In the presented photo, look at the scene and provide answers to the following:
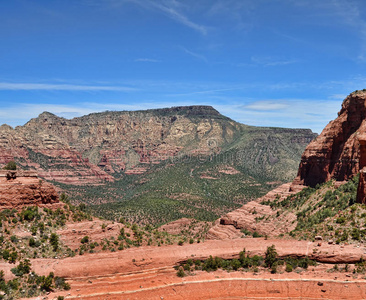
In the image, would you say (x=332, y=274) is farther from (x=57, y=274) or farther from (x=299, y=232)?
(x=57, y=274)

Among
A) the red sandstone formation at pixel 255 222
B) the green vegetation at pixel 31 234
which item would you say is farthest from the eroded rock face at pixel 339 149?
the green vegetation at pixel 31 234

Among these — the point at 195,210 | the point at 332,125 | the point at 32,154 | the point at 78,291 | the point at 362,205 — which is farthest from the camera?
the point at 32,154

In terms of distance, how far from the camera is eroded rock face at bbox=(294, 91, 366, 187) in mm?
51531

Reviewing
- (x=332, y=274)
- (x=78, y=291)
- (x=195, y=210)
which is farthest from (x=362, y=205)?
(x=195, y=210)

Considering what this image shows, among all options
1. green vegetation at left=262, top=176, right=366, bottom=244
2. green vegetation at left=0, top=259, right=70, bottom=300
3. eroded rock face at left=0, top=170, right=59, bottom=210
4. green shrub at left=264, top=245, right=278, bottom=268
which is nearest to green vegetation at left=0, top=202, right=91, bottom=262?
eroded rock face at left=0, top=170, right=59, bottom=210

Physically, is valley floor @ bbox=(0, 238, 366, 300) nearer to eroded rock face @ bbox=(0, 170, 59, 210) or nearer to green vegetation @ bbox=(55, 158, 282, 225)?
eroded rock face @ bbox=(0, 170, 59, 210)

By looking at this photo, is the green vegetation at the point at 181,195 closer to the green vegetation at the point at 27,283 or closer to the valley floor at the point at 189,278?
the valley floor at the point at 189,278

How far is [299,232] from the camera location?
43.1 meters

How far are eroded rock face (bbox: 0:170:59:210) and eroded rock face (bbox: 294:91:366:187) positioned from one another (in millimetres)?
39849

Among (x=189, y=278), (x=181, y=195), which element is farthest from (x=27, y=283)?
(x=181, y=195)

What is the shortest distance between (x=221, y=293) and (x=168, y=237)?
500 inches

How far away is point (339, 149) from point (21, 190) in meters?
45.2

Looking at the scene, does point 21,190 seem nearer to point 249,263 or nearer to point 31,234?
point 31,234

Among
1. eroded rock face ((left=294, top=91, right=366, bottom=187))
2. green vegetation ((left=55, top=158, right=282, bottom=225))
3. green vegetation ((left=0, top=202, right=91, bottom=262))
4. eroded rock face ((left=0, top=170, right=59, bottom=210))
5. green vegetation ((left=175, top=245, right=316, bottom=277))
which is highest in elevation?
eroded rock face ((left=294, top=91, right=366, bottom=187))
